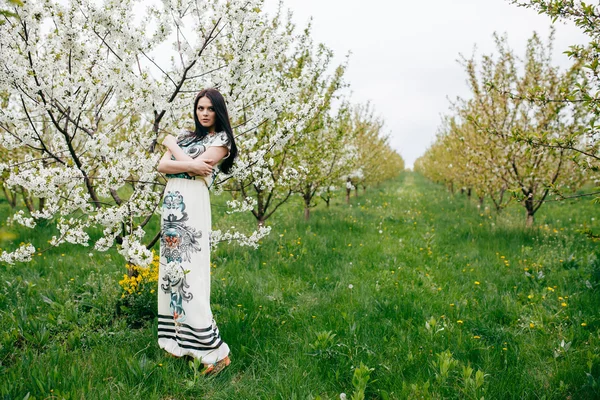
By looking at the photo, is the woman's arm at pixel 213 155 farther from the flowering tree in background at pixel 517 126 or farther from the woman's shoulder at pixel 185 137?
the flowering tree in background at pixel 517 126

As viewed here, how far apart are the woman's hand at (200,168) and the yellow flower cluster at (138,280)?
1.50 metres

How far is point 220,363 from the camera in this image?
3123 mm

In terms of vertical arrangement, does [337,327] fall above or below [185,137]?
below

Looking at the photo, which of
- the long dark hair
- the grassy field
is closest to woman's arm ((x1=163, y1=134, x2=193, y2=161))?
the long dark hair

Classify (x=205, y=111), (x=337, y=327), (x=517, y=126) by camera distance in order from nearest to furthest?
(x=205, y=111) < (x=337, y=327) < (x=517, y=126)

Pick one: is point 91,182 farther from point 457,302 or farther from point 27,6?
point 457,302

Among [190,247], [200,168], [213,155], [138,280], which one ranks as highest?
[213,155]

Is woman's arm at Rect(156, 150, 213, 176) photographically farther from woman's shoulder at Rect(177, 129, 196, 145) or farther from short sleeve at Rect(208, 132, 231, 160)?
woman's shoulder at Rect(177, 129, 196, 145)

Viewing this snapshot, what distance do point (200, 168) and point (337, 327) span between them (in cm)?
204

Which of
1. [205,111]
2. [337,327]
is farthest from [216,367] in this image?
[205,111]

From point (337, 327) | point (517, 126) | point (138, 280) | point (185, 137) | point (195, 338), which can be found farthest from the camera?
point (517, 126)

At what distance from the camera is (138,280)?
4051 millimetres

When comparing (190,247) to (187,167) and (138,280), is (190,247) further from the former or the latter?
(138,280)

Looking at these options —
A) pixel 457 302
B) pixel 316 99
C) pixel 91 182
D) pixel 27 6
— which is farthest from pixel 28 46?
pixel 457 302
